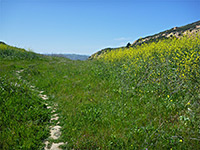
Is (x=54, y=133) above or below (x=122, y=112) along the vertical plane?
below

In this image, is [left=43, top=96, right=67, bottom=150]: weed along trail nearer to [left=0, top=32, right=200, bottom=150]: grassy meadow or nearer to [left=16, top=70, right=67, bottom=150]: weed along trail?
[left=16, top=70, right=67, bottom=150]: weed along trail

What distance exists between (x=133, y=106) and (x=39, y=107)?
15.2 ft

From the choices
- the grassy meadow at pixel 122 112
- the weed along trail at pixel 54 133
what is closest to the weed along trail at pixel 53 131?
the weed along trail at pixel 54 133

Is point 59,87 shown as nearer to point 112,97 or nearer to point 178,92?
point 112,97

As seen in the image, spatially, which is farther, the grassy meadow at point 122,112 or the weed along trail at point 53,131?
the weed along trail at point 53,131

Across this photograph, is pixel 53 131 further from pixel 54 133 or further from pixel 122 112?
pixel 122 112

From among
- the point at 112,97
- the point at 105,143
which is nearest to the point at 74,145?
the point at 105,143

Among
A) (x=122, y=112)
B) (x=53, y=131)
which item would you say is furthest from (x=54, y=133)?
(x=122, y=112)

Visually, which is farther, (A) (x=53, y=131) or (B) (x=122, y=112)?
(B) (x=122, y=112)

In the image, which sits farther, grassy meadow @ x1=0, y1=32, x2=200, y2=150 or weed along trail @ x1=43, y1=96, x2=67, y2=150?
weed along trail @ x1=43, y1=96, x2=67, y2=150

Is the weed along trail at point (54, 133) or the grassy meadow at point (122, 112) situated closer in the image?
the grassy meadow at point (122, 112)

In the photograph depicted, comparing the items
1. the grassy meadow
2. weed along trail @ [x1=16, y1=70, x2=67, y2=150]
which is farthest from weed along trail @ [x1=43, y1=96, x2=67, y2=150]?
the grassy meadow

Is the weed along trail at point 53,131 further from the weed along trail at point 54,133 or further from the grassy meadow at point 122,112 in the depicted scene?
the grassy meadow at point 122,112

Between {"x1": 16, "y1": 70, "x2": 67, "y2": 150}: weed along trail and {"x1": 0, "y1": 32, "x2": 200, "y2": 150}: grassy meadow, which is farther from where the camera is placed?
{"x1": 16, "y1": 70, "x2": 67, "y2": 150}: weed along trail
